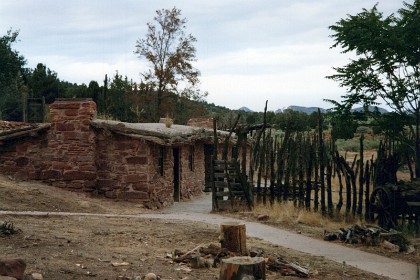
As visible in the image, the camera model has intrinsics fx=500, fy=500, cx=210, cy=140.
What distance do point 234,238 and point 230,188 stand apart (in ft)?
22.0

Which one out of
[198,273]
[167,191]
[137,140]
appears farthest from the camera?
[167,191]

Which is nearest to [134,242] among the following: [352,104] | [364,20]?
[352,104]

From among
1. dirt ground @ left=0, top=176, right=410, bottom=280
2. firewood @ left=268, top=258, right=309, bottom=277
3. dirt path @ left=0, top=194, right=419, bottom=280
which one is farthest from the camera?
dirt path @ left=0, top=194, right=419, bottom=280

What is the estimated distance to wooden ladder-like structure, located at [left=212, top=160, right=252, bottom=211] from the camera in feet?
48.2

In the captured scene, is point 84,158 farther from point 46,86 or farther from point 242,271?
point 46,86

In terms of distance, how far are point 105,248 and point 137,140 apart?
7.50 m

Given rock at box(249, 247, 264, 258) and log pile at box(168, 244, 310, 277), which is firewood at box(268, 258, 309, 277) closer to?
log pile at box(168, 244, 310, 277)

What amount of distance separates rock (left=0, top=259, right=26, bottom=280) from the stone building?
9.57 meters

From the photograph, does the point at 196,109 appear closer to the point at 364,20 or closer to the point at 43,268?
the point at 364,20

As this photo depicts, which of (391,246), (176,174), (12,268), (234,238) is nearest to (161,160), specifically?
(176,174)

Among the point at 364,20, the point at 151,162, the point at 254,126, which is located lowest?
the point at 151,162

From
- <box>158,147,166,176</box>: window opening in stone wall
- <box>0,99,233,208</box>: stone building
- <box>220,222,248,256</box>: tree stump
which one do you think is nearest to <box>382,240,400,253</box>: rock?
<box>220,222,248,256</box>: tree stump

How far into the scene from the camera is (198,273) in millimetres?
7004

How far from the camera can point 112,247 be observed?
8.19 m
